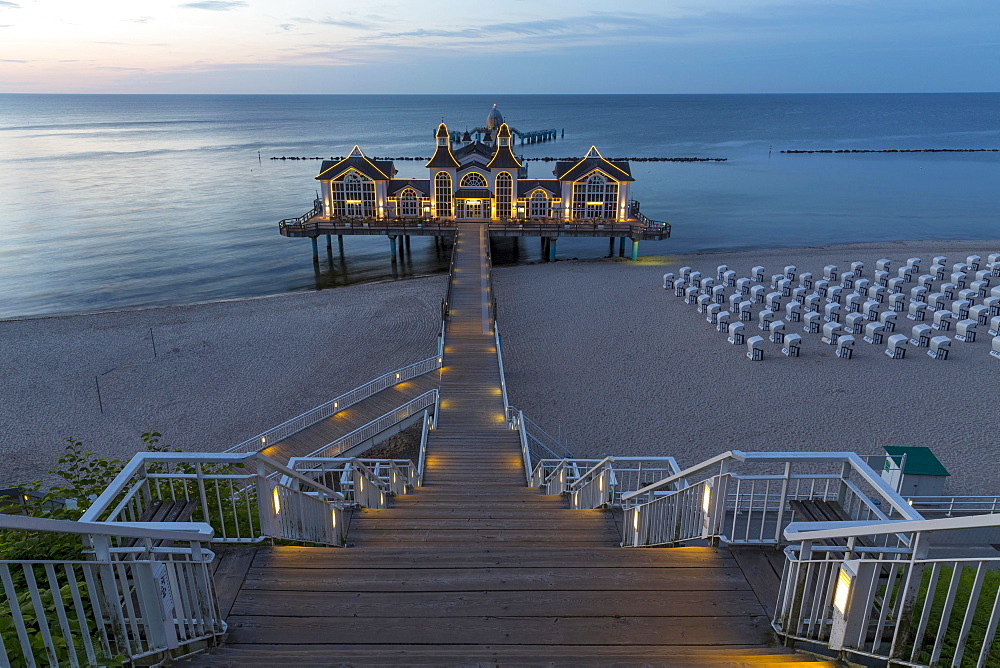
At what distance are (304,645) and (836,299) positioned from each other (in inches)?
1145

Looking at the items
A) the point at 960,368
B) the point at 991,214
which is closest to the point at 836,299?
the point at 960,368

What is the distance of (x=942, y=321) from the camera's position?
24625mm

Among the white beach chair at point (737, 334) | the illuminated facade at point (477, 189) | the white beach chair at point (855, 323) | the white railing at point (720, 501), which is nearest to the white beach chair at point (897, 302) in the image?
the white beach chair at point (855, 323)

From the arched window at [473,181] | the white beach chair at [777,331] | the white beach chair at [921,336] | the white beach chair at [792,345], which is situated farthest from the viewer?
the arched window at [473,181]

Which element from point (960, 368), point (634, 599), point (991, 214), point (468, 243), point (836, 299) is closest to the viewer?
point (634, 599)

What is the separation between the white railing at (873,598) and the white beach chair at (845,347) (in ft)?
63.8

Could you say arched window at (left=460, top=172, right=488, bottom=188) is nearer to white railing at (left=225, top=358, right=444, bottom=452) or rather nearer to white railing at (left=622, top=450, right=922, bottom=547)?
white railing at (left=225, top=358, right=444, bottom=452)

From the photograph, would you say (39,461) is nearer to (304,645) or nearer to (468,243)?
(304,645)

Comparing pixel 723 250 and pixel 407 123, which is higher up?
pixel 407 123

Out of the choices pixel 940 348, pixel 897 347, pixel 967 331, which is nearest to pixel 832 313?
pixel 897 347

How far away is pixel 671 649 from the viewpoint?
4566 mm

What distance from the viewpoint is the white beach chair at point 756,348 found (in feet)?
72.0

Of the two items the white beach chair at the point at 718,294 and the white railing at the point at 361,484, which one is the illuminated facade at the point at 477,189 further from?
the white railing at the point at 361,484

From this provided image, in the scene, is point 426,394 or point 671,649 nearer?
point 671,649
